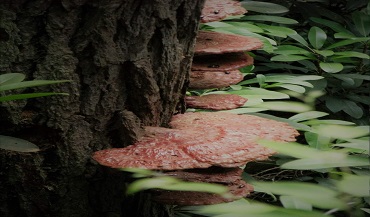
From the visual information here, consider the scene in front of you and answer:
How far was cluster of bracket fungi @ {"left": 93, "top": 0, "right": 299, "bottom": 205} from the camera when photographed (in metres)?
1.06

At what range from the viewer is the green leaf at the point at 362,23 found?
9.01 ft

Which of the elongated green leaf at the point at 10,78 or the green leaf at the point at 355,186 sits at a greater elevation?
the elongated green leaf at the point at 10,78

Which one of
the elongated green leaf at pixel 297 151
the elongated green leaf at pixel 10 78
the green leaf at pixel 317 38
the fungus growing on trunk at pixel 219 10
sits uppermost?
the fungus growing on trunk at pixel 219 10

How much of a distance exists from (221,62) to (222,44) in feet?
0.21

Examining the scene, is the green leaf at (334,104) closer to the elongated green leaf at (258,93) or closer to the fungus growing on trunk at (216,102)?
the elongated green leaf at (258,93)

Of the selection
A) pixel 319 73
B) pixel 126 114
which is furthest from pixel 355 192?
pixel 319 73

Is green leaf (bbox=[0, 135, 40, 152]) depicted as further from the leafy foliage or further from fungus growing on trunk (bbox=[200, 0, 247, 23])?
fungus growing on trunk (bbox=[200, 0, 247, 23])

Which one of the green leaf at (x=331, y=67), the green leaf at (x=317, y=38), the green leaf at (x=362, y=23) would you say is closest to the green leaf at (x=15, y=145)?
the green leaf at (x=331, y=67)

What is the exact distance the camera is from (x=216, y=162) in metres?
1.04

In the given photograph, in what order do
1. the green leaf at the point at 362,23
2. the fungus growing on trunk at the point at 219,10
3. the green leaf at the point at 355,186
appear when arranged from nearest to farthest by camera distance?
the green leaf at the point at 355,186 → the fungus growing on trunk at the point at 219,10 → the green leaf at the point at 362,23

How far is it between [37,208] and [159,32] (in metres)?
0.57

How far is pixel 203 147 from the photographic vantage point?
1103mm

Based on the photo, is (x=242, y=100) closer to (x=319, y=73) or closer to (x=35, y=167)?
(x=35, y=167)

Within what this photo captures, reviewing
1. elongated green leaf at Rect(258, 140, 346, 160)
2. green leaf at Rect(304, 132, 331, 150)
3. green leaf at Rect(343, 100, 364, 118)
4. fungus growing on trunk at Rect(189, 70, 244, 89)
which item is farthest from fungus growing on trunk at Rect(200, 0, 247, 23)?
green leaf at Rect(343, 100, 364, 118)
